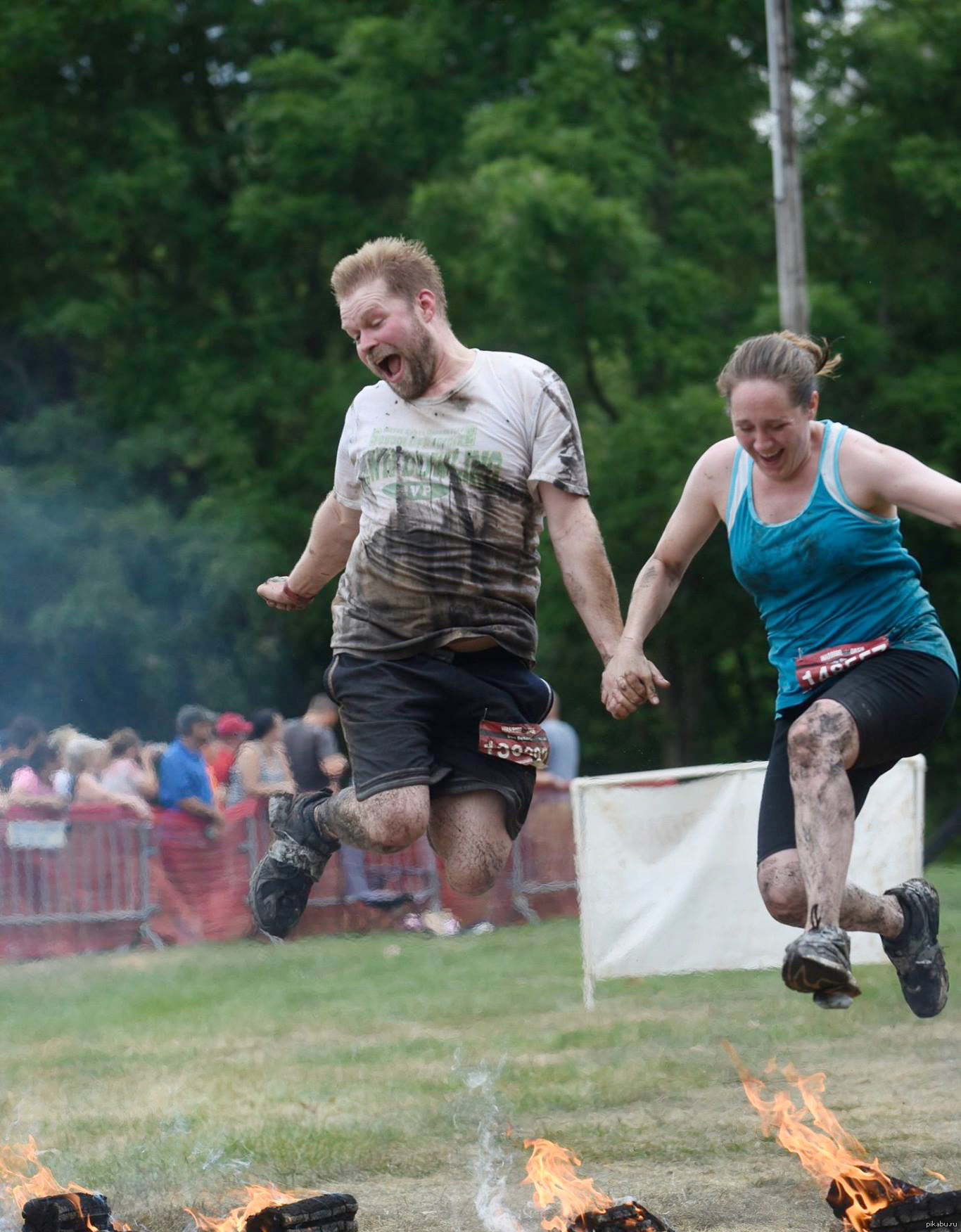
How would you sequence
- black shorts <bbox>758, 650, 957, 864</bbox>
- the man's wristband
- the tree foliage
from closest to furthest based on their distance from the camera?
black shorts <bbox>758, 650, 957, 864</bbox> < the man's wristband < the tree foliage

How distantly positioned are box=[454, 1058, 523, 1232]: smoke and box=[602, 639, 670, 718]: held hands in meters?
1.71

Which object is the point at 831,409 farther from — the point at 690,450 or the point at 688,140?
the point at 688,140

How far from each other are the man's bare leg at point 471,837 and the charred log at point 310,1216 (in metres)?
1.00

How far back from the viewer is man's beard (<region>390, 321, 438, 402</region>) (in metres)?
5.30

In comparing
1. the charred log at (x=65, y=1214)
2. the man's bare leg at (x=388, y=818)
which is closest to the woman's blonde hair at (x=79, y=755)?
the charred log at (x=65, y=1214)

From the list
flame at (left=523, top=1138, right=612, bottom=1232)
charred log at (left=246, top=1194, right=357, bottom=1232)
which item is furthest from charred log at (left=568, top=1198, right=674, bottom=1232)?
charred log at (left=246, top=1194, right=357, bottom=1232)

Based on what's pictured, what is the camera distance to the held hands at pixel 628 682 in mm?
5066

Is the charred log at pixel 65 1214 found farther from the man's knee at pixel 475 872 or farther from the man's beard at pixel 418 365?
the man's beard at pixel 418 365

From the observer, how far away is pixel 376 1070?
8.35 m

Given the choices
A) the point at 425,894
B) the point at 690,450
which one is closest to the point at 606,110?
the point at 690,450

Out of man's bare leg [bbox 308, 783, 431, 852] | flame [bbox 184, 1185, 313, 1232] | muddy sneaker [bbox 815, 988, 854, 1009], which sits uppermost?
man's bare leg [bbox 308, 783, 431, 852]

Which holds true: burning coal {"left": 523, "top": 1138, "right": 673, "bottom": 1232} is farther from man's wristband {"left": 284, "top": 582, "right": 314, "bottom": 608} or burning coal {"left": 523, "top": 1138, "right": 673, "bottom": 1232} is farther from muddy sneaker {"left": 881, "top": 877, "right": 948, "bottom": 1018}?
man's wristband {"left": 284, "top": 582, "right": 314, "bottom": 608}

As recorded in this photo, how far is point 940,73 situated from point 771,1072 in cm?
1493

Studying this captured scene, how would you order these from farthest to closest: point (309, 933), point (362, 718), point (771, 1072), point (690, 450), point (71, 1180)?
point (690, 450)
point (309, 933)
point (771, 1072)
point (71, 1180)
point (362, 718)
